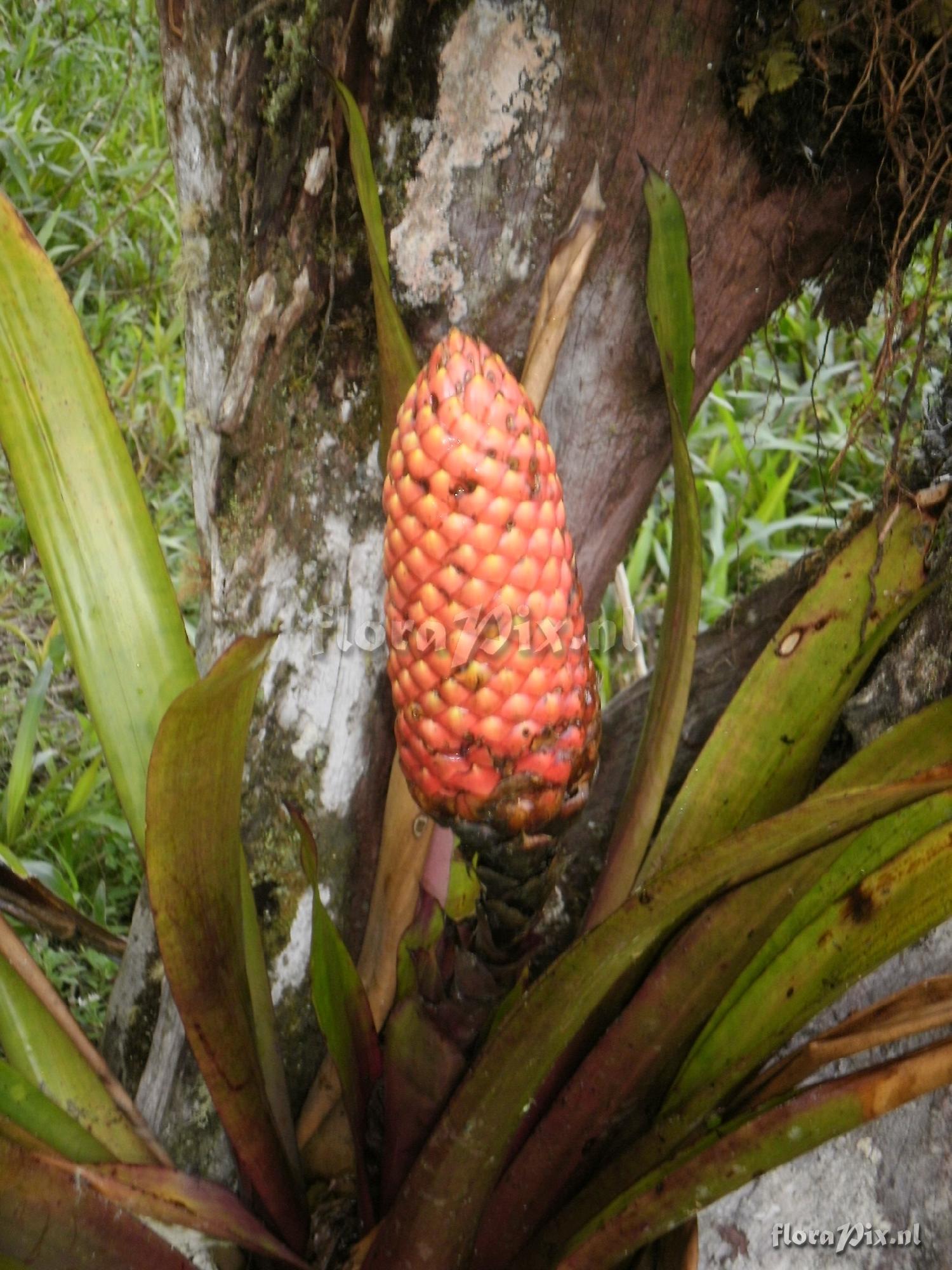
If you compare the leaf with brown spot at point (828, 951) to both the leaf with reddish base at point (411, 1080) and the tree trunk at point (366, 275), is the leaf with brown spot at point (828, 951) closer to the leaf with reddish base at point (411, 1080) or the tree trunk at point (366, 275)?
the leaf with reddish base at point (411, 1080)

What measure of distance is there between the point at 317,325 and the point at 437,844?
1.83ft

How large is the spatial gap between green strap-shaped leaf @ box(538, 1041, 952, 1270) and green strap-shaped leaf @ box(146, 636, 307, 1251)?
0.94 feet

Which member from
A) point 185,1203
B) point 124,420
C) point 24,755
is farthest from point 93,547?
point 124,420

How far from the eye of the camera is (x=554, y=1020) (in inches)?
29.7

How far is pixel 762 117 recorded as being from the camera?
100 cm

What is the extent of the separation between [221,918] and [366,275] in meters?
0.66

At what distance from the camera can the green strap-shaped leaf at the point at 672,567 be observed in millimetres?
916

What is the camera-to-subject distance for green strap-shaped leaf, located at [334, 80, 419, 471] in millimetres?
913

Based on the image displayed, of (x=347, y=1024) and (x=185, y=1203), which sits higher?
(x=347, y=1024)

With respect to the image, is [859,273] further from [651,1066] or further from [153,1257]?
[153,1257]

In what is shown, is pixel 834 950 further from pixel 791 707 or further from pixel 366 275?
pixel 366 275

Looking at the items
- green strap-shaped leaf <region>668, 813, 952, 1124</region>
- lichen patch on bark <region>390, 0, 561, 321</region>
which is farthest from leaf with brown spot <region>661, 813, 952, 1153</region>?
lichen patch on bark <region>390, 0, 561, 321</region>

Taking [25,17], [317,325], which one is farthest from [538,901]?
[25,17]

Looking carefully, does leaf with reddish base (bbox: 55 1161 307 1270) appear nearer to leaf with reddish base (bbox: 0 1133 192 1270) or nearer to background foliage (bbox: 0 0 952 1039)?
leaf with reddish base (bbox: 0 1133 192 1270)
